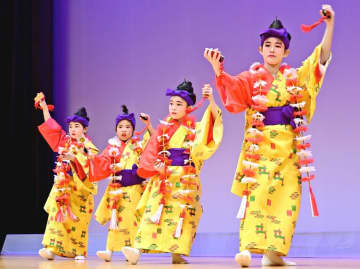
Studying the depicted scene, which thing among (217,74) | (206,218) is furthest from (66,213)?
(217,74)

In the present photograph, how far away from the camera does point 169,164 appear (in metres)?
A: 4.69

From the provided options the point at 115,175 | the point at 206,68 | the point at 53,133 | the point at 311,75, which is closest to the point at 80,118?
the point at 53,133

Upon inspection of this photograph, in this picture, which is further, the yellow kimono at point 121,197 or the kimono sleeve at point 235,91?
the yellow kimono at point 121,197

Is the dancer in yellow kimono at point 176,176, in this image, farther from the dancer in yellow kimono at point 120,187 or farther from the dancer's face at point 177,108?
the dancer in yellow kimono at point 120,187

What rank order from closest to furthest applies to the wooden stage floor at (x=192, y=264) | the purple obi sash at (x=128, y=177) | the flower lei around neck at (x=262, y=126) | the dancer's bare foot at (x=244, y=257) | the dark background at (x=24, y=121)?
the dancer's bare foot at (x=244, y=257) < the flower lei around neck at (x=262, y=126) < the wooden stage floor at (x=192, y=264) < the purple obi sash at (x=128, y=177) < the dark background at (x=24, y=121)

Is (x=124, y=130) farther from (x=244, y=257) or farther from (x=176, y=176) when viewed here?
(x=244, y=257)

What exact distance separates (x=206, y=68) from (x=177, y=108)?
194cm

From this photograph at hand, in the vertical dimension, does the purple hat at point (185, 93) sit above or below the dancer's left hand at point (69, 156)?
above

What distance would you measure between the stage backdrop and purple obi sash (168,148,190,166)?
5.62ft

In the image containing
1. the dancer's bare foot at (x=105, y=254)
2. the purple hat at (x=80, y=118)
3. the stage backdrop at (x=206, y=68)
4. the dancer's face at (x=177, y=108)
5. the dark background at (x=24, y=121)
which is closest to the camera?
the dancer's face at (x=177, y=108)

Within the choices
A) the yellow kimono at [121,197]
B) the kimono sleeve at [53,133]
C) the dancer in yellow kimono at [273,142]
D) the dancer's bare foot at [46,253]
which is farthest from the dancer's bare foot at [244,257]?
the kimono sleeve at [53,133]

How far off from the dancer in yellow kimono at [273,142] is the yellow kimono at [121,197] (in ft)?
5.93

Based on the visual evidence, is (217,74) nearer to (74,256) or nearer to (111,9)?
(74,256)

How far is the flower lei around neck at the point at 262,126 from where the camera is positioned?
3738mm
